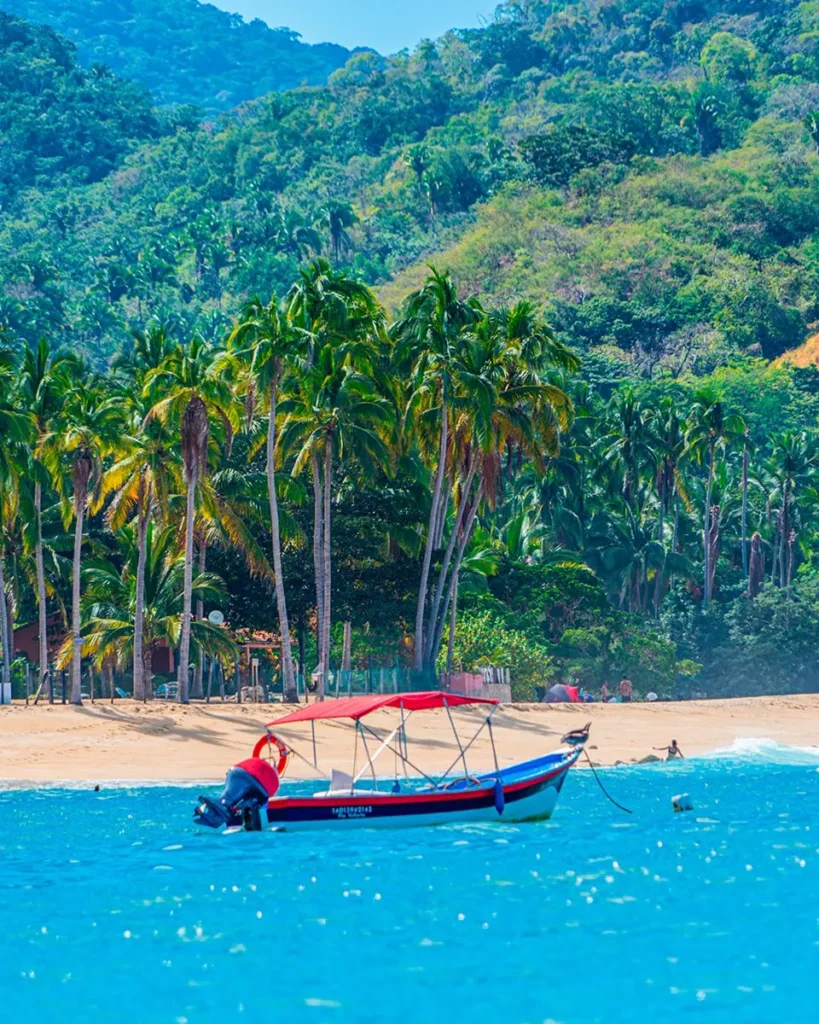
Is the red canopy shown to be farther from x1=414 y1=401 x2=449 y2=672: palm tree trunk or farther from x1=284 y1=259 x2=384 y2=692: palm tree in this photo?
x1=414 y1=401 x2=449 y2=672: palm tree trunk

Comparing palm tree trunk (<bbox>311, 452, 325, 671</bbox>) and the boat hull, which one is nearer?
the boat hull

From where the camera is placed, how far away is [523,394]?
205 ft

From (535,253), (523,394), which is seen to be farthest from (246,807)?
(535,253)

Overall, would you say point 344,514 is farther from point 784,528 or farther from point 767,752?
point 784,528

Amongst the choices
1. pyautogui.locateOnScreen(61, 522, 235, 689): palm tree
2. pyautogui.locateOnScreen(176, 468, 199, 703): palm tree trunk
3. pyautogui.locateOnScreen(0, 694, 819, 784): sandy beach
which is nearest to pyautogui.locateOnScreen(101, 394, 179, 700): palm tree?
pyautogui.locateOnScreen(61, 522, 235, 689): palm tree

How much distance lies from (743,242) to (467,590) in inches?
4358

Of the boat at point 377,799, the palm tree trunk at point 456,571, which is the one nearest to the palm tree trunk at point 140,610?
the palm tree trunk at point 456,571

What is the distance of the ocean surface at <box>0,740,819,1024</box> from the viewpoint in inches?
790

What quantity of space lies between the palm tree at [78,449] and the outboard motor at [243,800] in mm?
21721

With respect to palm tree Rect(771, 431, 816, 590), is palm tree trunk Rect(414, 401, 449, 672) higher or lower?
lower

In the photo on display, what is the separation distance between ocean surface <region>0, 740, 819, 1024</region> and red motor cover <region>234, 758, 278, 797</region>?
120 cm

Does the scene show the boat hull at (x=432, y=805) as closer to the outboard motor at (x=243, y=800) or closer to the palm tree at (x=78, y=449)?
the outboard motor at (x=243, y=800)

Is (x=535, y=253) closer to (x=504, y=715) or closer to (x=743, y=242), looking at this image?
(x=743, y=242)

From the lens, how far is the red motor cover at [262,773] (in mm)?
34250
